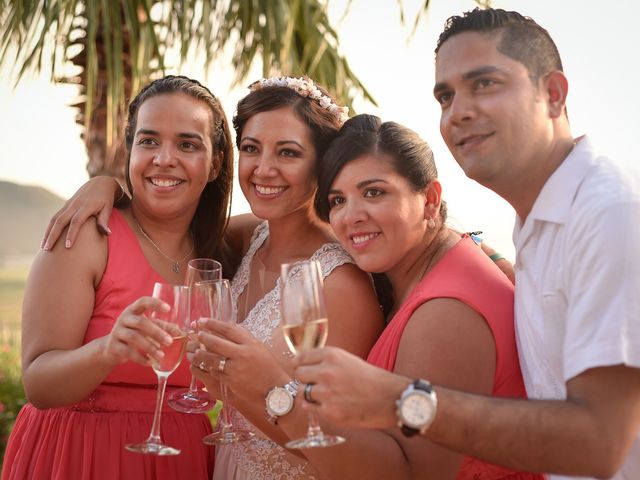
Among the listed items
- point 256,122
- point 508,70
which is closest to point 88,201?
point 256,122

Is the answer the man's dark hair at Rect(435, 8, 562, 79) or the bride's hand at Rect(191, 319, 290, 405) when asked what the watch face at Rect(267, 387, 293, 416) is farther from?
the man's dark hair at Rect(435, 8, 562, 79)

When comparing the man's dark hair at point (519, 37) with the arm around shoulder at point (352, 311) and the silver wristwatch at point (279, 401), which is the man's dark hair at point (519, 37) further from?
the silver wristwatch at point (279, 401)

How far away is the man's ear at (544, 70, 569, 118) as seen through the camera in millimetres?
2795

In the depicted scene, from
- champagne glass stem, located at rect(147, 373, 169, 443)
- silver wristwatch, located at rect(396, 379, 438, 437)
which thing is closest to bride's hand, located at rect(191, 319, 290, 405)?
champagne glass stem, located at rect(147, 373, 169, 443)

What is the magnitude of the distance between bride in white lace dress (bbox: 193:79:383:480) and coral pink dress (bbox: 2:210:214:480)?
0.22 metres

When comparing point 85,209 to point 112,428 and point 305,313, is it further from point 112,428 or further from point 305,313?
point 305,313

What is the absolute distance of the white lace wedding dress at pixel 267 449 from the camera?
11.4ft

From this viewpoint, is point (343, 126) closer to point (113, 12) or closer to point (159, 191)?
point (159, 191)

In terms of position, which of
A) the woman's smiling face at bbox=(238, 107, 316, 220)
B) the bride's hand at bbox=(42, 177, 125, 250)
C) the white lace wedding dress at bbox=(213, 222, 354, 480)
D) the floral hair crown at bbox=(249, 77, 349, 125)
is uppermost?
the floral hair crown at bbox=(249, 77, 349, 125)

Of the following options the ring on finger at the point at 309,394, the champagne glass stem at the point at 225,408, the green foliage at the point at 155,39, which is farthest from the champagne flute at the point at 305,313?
the green foliage at the point at 155,39

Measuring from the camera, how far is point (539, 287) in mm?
2602

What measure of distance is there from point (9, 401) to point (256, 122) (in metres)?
5.65

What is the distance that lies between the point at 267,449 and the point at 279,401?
1122mm

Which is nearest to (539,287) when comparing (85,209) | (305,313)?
(305,313)
